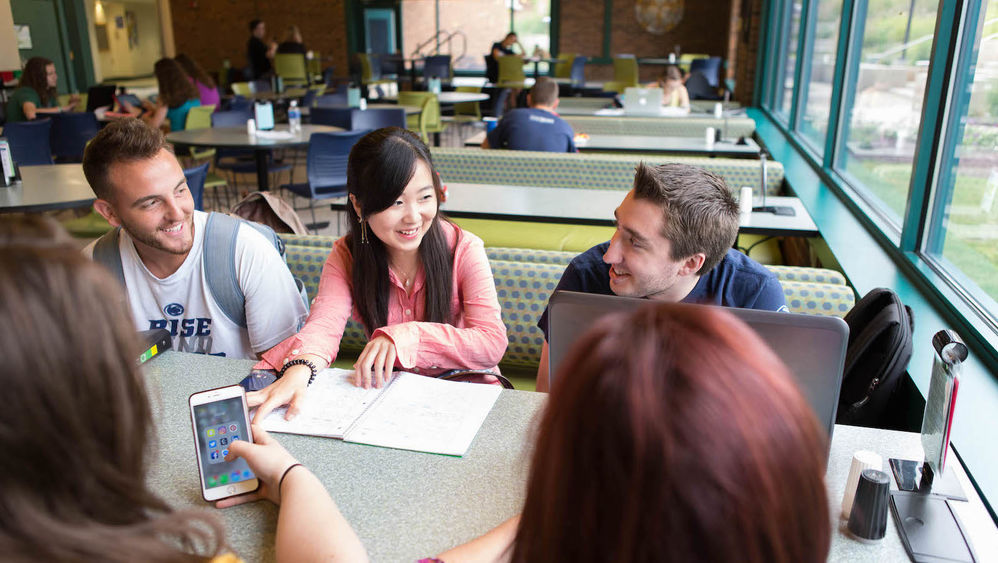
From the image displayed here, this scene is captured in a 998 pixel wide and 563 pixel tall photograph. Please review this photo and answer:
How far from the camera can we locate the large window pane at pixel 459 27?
1340cm

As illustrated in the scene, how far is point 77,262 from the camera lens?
58cm

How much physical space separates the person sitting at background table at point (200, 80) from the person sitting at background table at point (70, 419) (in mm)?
6729

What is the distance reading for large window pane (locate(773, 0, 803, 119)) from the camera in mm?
6777

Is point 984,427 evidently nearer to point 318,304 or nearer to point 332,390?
point 332,390

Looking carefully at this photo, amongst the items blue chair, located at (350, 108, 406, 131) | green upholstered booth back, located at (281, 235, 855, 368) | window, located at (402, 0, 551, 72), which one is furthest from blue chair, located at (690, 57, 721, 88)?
green upholstered booth back, located at (281, 235, 855, 368)

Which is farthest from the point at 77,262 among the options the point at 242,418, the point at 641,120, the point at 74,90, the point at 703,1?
the point at 703,1

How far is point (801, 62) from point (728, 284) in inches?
195

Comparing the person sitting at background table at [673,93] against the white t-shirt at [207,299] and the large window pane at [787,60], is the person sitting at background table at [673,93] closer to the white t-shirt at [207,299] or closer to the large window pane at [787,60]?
the large window pane at [787,60]

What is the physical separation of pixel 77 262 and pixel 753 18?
30.0 feet

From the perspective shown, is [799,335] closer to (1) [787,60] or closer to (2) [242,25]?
(1) [787,60]

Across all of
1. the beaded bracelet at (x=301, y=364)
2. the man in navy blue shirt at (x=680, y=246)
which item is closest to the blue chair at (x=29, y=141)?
the beaded bracelet at (x=301, y=364)

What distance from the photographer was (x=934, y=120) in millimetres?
2445

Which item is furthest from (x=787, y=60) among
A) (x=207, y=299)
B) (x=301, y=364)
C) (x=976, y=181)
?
(x=301, y=364)

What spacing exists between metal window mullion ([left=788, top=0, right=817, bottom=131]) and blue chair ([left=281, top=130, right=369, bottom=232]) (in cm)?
365
